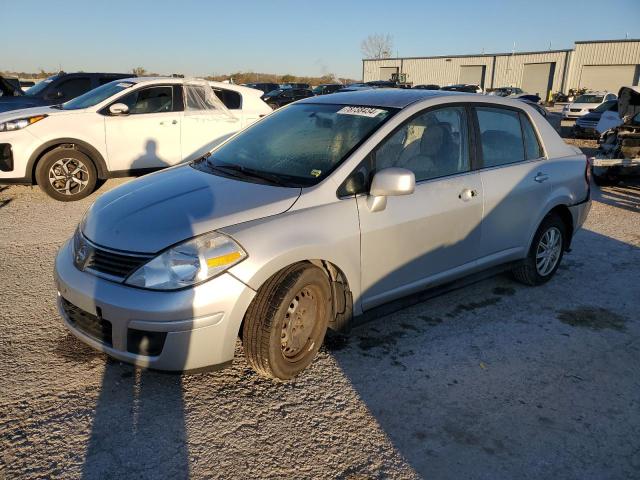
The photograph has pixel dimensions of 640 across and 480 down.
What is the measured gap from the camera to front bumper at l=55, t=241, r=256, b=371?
8.38ft

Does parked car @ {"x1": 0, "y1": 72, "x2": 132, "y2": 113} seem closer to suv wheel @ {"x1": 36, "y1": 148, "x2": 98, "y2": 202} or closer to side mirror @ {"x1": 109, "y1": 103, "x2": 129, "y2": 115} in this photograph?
side mirror @ {"x1": 109, "y1": 103, "x2": 129, "y2": 115}

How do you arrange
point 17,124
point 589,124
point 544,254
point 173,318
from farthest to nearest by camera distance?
point 589,124, point 17,124, point 544,254, point 173,318

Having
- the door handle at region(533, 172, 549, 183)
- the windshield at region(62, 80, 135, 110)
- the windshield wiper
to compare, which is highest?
the windshield at region(62, 80, 135, 110)

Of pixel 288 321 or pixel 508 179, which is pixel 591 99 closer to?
pixel 508 179

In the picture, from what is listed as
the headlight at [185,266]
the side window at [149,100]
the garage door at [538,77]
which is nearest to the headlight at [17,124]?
the side window at [149,100]

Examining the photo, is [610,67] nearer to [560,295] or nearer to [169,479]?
[560,295]

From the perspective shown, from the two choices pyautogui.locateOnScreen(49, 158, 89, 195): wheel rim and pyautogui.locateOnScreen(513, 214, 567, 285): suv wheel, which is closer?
pyautogui.locateOnScreen(513, 214, 567, 285): suv wheel

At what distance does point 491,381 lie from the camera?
10.3 ft

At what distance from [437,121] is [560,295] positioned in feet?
6.65

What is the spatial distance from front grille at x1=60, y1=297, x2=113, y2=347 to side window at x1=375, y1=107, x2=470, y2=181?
186cm

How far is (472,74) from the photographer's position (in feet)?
190

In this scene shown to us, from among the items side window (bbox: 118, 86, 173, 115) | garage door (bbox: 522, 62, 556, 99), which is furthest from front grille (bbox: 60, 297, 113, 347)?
garage door (bbox: 522, 62, 556, 99)

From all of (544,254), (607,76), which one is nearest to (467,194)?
(544,254)

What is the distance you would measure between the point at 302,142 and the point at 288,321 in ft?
4.36
